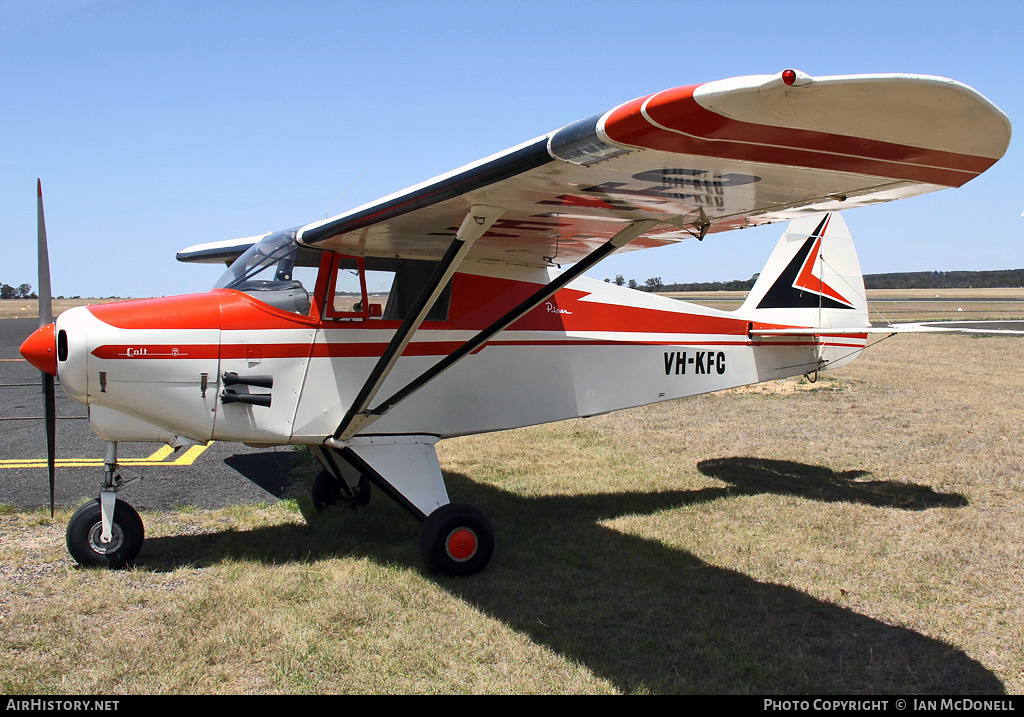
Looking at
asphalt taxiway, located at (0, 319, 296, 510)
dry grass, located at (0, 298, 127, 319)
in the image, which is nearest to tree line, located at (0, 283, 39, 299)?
dry grass, located at (0, 298, 127, 319)

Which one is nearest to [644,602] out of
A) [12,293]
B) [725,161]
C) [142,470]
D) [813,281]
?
[725,161]

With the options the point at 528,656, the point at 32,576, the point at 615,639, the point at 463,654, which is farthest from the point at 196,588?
the point at 615,639

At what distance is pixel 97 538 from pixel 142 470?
3174 mm

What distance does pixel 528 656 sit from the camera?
380 centimetres

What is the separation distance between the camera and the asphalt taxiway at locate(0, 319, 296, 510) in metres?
6.77

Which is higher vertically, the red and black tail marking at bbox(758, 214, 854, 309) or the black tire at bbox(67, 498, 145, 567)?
the red and black tail marking at bbox(758, 214, 854, 309)

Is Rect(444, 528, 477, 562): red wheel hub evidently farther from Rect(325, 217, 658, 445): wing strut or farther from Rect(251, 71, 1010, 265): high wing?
Rect(251, 71, 1010, 265): high wing

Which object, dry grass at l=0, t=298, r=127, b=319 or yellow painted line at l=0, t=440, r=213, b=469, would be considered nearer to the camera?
yellow painted line at l=0, t=440, r=213, b=469

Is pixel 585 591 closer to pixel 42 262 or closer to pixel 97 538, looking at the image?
pixel 97 538

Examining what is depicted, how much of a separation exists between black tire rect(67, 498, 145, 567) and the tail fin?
5.95 metres

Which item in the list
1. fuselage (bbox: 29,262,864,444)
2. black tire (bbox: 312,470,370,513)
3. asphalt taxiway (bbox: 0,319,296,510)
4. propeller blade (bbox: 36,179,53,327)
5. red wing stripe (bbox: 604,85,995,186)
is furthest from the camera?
asphalt taxiway (bbox: 0,319,296,510)

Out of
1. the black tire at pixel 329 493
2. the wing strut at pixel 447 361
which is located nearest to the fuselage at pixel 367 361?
the wing strut at pixel 447 361

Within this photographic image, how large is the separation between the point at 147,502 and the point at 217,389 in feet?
7.87

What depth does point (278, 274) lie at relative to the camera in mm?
5320
